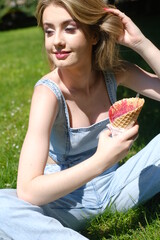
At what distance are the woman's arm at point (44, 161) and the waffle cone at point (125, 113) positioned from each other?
0.18ft

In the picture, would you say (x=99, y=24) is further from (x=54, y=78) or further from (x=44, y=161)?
(x=44, y=161)

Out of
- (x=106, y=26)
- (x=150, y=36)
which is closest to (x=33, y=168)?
(x=106, y=26)

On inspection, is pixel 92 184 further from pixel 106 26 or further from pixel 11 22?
pixel 11 22

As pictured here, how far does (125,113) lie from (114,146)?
0.19 m

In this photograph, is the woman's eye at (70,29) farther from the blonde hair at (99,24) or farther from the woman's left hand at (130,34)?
the woman's left hand at (130,34)

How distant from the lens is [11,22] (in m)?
30.9

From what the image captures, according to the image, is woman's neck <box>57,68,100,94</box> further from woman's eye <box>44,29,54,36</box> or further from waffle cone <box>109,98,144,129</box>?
waffle cone <box>109,98,144,129</box>

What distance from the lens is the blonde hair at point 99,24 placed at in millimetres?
2613

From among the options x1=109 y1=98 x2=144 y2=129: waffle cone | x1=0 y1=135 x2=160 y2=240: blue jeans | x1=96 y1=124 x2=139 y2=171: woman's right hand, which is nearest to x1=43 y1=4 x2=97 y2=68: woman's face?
x1=109 y1=98 x2=144 y2=129: waffle cone

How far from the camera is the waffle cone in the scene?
2.34 metres

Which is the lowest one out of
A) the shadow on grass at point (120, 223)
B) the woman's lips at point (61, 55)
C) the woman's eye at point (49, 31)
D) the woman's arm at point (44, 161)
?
the shadow on grass at point (120, 223)

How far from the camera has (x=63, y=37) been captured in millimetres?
2646

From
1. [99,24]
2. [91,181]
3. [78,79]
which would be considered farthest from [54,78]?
[91,181]

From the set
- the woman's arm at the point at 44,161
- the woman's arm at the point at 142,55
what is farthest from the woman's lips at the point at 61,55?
the woman's arm at the point at 142,55
